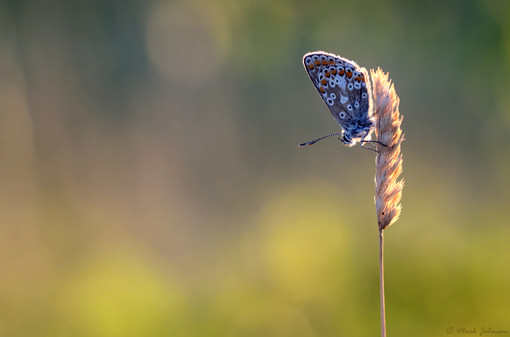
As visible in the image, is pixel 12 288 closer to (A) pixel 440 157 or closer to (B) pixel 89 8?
(A) pixel 440 157

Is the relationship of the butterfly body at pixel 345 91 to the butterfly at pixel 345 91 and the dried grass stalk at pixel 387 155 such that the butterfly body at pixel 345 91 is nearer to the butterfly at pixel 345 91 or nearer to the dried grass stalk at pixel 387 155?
the butterfly at pixel 345 91

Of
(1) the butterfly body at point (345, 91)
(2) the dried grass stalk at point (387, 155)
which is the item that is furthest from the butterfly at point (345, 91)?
(2) the dried grass stalk at point (387, 155)

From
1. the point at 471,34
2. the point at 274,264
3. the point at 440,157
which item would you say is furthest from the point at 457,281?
the point at 471,34

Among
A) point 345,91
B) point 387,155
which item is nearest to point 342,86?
point 345,91

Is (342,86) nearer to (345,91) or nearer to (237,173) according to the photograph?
(345,91)

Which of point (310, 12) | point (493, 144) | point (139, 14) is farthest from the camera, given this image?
point (139, 14)

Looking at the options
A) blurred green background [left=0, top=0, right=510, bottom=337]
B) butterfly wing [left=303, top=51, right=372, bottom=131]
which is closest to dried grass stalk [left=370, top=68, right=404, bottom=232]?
butterfly wing [left=303, top=51, right=372, bottom=131]
